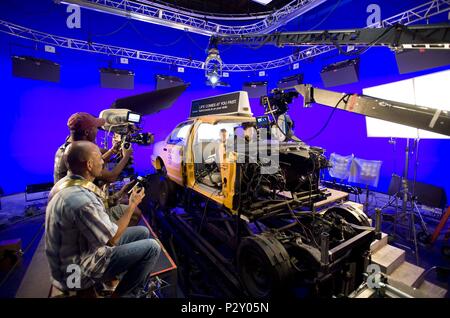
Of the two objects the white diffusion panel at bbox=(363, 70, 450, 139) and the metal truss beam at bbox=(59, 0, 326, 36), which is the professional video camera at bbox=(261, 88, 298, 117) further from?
the metal truss beam at bbox=(59, 0, 326, 36)

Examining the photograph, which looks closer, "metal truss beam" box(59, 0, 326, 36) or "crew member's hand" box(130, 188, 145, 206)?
"crew member's hand" box(130, 188, 145, 206)

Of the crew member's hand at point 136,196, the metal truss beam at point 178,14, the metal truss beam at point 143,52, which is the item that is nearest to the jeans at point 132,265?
the crew member's hand at point 136,196

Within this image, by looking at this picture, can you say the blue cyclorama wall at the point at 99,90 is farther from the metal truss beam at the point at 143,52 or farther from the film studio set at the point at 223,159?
the metal truss beam at the point at 143,52

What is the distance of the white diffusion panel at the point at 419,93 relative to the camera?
414cm

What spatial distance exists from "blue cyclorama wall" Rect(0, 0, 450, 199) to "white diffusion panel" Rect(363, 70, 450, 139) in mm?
2558

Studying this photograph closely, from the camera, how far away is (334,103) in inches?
128

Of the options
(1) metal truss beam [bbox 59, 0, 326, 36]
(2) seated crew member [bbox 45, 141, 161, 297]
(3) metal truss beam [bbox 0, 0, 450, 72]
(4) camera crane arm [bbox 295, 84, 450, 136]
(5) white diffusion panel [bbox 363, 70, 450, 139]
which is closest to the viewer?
(2) seated crew member [bbox 45, 141, 161, 297]

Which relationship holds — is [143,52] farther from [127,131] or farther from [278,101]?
[278,101]

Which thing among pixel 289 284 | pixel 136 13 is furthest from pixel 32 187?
pixel 289 284

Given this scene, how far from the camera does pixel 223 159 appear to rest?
10.9 feet

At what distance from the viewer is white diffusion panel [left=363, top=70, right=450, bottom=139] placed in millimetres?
4145

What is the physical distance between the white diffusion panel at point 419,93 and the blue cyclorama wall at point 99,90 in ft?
8.39

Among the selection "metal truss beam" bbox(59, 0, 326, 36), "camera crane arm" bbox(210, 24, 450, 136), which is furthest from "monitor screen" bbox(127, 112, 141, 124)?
"metal truss beam" bbox(59, 0, 326, 36)
